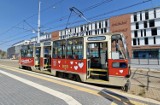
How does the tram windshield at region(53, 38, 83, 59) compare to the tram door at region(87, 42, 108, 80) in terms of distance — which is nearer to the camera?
the tram door at region(87, 42, 108, 80)

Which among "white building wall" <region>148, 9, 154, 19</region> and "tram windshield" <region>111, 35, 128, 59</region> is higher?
"white building wall" <region>148, 9, 154, 19</region>

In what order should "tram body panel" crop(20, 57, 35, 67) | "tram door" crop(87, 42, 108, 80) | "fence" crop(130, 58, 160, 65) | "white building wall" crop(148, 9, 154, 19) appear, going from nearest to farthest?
"tram door" crop(87, 42, 108, 80), "tram body panel" crop(20, 57, 35, 67), "fence" crop(130, 58, 160, 65), "white building wall" crop(148, 9, 154, 19)

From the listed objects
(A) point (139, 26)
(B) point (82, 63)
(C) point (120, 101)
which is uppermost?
(A) point (139, 26)

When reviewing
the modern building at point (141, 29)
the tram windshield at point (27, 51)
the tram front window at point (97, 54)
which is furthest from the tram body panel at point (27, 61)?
the modern building at point (141, 29)

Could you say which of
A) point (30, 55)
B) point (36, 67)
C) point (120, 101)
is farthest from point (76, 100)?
point (30, 55)

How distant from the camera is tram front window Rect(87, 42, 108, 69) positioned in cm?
1065

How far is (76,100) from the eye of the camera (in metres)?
6.25

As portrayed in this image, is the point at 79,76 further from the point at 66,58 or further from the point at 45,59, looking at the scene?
the point at 45,59

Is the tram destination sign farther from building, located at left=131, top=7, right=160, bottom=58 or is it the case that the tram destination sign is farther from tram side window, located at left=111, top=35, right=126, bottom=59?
building, located at left=131, top=7, right=160, bottom=58

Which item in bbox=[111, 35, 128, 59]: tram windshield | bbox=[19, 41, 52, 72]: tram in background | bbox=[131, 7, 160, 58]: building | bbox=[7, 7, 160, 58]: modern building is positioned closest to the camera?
bbox=[111, 35, 128, 59]: tram windshield

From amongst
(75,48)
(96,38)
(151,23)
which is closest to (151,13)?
(151,23)

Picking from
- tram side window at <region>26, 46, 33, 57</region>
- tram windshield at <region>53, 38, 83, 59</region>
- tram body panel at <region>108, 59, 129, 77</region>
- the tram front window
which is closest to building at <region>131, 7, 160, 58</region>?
tram side window at <region>26, 46, 33, 57</region>

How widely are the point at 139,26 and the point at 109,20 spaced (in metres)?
10.6

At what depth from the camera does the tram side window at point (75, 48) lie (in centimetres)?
1070
